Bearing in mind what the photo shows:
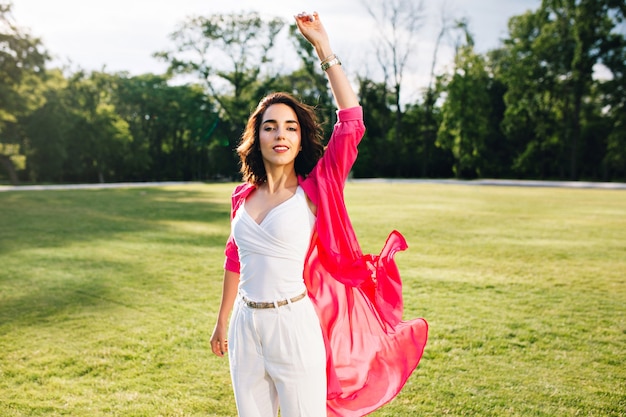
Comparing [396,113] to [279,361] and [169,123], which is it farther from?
[279,361]

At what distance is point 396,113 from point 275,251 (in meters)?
48.6

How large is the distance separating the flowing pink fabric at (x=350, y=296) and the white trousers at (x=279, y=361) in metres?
0.23

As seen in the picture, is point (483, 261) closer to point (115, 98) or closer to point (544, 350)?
point (544, 350)

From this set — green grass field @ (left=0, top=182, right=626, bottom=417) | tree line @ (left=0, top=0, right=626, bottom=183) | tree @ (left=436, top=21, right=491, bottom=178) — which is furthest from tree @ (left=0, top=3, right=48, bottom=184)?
tree @ (left=436, top=21, right=491, bottom=178)

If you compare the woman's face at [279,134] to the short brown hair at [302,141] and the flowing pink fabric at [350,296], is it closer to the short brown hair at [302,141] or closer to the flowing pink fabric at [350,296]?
the short brown hair at [302,141]

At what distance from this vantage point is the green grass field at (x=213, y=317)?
12.2ft

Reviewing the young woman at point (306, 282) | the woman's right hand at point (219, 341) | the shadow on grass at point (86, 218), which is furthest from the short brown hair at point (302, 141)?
the shadow on grass at point (86, 218)

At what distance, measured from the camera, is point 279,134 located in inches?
82.7

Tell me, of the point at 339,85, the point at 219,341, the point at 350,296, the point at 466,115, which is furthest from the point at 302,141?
the point at 466,115

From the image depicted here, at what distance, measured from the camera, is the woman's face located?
2.11 metres

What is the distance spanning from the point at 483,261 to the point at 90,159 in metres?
39.2

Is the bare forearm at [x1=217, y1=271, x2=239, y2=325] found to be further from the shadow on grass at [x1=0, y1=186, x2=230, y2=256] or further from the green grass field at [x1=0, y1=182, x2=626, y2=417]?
the shadow on grass at [x1=0, y1=186, x2=230, y2=256]

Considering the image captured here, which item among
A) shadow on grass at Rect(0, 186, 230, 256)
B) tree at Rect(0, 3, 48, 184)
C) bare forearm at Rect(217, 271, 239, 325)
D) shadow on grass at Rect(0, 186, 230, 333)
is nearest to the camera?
bare forearm at Rect(217, 271, 239, 325)

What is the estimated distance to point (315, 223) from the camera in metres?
2.17
